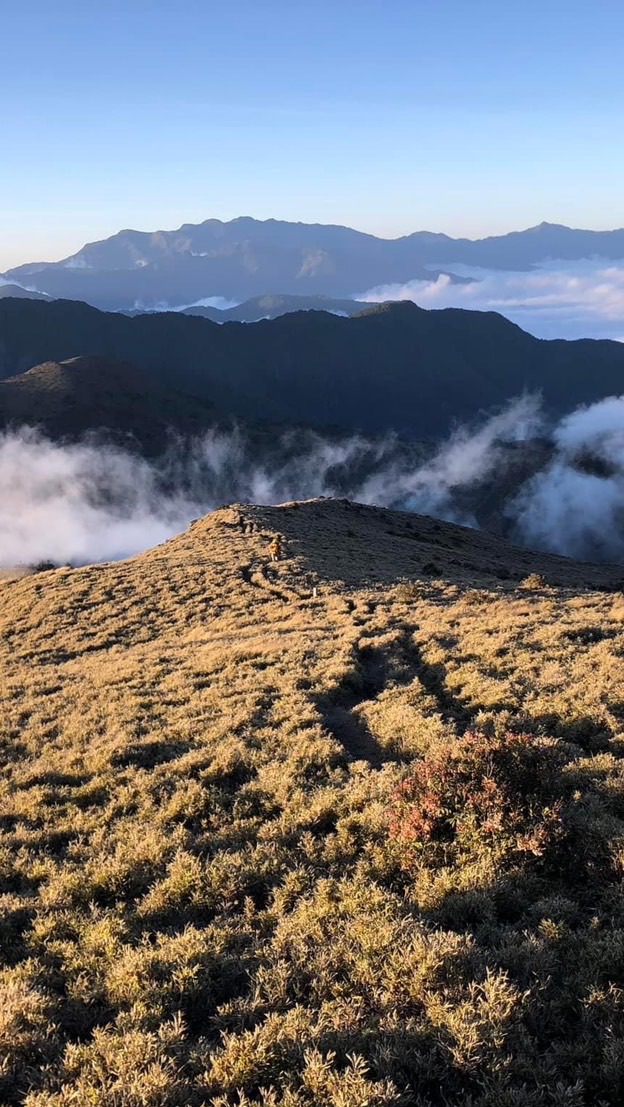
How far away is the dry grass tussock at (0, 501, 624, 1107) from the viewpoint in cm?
545

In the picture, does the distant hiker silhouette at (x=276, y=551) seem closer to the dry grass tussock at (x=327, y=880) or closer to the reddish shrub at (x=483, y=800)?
the dry grass tussock at (x=327, y=880)

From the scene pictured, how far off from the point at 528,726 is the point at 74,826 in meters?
8.23

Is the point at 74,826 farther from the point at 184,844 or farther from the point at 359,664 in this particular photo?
the point at 359,664

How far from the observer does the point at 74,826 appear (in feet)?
35.3

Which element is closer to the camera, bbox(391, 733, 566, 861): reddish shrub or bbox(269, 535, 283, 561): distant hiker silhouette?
bbox(391, 733, 566, 861): reddish shrub

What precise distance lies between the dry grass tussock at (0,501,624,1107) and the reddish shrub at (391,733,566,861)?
4 cm

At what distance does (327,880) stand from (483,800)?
246 cm

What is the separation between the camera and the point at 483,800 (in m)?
8.87

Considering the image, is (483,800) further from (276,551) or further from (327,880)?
(276,551)

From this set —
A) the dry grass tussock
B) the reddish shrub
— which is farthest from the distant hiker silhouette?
the reddish shrub

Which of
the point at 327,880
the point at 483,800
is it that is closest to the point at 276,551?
the point at 483,800

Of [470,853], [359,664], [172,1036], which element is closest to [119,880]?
[172,1036]

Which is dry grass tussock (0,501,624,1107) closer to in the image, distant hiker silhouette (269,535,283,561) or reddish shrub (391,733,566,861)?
reddish shrub (391,733,566,861)

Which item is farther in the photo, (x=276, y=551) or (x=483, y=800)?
(x=276, y=551)
